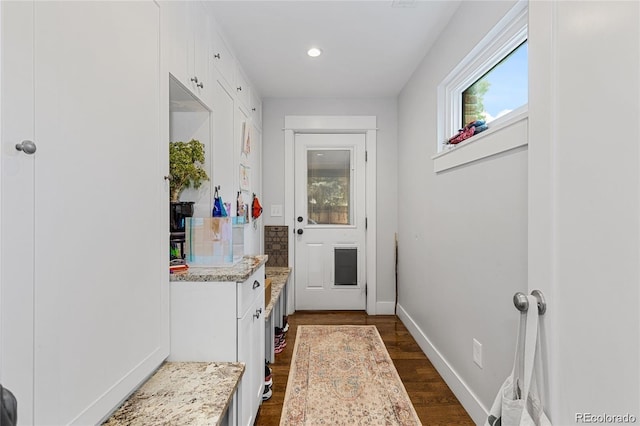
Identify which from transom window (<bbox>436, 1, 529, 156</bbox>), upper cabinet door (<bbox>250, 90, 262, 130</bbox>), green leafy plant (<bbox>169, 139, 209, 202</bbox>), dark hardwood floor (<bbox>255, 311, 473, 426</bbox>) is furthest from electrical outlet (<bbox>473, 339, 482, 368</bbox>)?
upper cabinet door (<bbox>250, 90, 262, 130</bbox>)

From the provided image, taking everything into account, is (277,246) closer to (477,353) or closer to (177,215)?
(177,215)

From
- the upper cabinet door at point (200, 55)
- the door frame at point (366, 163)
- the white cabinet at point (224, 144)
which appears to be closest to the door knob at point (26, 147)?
the upper cabinet door at point (200, 55)

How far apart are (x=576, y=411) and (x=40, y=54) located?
146 cm

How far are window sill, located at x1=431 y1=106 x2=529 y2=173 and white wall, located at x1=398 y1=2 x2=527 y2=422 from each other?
0.9 inches

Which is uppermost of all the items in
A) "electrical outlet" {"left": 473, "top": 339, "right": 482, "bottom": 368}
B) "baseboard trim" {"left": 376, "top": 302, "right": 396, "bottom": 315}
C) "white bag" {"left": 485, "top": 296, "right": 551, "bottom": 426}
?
"white bag" {"left": 485, "top": 296, "right": 551, "bottom": 426}

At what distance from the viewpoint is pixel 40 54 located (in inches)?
29.9

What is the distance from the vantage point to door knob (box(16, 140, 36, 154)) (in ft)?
2.31

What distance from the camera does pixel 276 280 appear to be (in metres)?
2.98

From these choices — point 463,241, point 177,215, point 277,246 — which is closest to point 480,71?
point 463,241

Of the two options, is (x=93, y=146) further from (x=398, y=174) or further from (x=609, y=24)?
(x=398, y=174)

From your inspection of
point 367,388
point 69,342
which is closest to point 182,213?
point 69,342

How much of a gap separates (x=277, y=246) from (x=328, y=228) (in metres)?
0.61

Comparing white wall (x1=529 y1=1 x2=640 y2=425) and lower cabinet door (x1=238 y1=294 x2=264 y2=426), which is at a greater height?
white wall (x1=529 y1=1 x2=640 y2=425)

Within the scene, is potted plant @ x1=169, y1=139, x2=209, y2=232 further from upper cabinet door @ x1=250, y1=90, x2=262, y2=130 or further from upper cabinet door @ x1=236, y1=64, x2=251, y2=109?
upper cabinet door @ x1=250, y1=90, x2=262, y2=130
